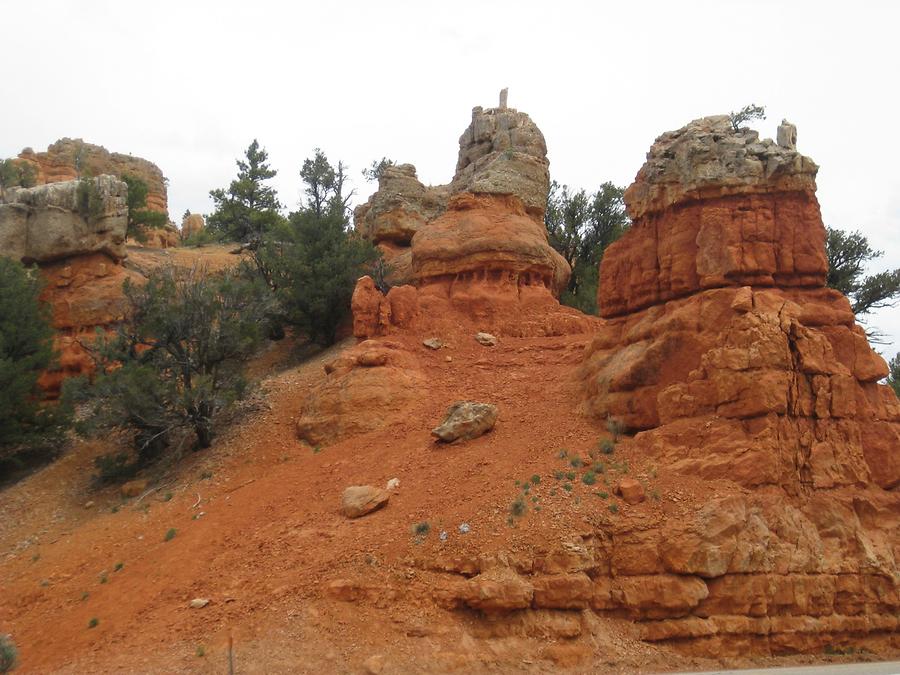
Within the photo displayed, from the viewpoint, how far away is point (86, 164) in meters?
41.2

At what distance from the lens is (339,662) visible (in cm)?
1020

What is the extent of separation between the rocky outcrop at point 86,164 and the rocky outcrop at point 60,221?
15.0 m

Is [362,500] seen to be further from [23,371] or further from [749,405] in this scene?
[23,371]

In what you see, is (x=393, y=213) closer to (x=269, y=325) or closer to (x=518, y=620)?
(x=269, y=325)

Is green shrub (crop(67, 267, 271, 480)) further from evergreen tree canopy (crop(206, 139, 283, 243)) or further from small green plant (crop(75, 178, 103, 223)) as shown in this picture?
evergreen tree canopy (crop(206, 139, 283, 243))

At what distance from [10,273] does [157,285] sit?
411 cm

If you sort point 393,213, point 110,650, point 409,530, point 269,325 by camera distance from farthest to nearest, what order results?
point 393,213
point 269,325
point 409,530
point 110,650

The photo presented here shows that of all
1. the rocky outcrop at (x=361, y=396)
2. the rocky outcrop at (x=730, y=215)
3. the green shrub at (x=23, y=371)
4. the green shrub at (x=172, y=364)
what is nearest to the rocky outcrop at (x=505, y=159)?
the rocky outcrop at (x=361, y=396)

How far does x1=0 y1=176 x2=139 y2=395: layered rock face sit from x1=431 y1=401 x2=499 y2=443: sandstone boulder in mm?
13638

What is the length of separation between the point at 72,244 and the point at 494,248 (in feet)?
44.8

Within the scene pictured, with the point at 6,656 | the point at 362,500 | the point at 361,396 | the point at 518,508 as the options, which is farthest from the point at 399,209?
the point at 6,656

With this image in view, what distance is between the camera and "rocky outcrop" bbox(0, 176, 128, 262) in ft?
80.9

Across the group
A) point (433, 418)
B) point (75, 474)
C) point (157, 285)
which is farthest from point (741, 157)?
point (75, 474)

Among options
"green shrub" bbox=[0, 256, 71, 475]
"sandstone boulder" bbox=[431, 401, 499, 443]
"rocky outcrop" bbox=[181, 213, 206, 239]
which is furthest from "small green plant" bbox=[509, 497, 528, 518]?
"rocky outcrop" bbox=[181, 213, 206, 239]
